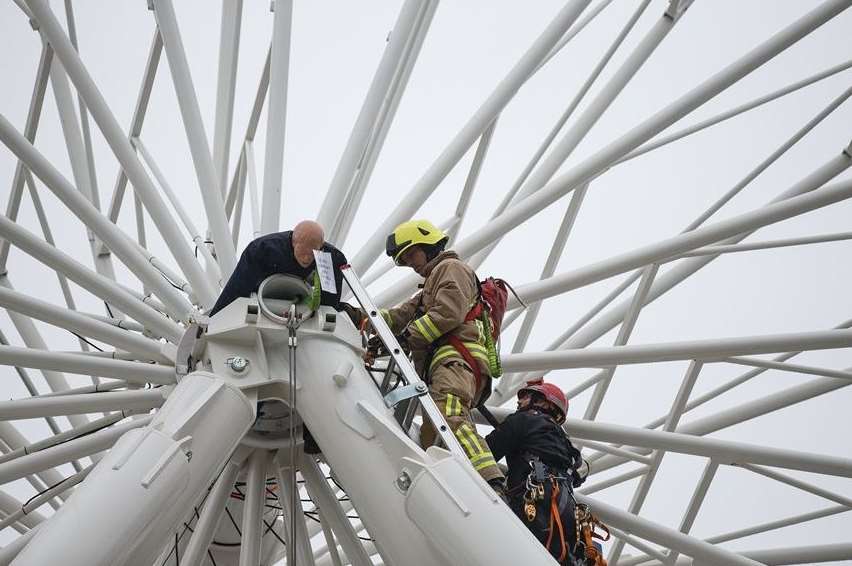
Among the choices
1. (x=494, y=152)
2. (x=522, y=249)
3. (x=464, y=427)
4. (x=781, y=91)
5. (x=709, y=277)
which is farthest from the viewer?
(x=522, y=249)

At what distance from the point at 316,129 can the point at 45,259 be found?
4115 centimetres

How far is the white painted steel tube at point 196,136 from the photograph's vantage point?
33.4 ft

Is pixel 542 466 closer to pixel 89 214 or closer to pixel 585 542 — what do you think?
pixel 585 542

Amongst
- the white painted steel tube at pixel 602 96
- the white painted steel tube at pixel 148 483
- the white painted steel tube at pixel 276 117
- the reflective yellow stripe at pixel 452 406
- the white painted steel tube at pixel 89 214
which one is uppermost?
the white painted steel tube at pixel 602 96

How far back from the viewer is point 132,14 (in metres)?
29.2

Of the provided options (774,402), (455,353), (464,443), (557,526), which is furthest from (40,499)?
→ (774,402)

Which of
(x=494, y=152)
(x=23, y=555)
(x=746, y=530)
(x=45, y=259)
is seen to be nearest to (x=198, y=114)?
(x=45, y=259)

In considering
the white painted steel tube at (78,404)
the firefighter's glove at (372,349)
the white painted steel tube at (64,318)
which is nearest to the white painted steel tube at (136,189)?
the white painted steel tube at (64,318)

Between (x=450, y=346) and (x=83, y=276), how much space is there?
163 inches

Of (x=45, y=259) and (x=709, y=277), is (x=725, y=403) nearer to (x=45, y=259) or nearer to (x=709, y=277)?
(x=709, y=277)

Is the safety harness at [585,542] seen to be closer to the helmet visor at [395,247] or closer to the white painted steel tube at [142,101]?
the helmet visor at [395,247]

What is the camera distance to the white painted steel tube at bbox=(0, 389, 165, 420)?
10.1 m

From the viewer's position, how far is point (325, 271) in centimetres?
883

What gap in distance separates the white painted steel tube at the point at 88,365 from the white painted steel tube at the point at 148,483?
96.2 inches
